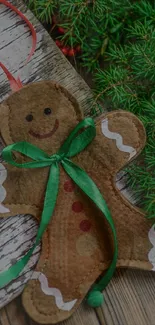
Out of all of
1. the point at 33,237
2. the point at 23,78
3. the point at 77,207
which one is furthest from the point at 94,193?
the point at 23,78

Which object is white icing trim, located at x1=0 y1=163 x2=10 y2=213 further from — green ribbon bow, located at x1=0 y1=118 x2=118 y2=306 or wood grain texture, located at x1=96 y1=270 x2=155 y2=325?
wood grain texture, located at x1=96 y1=270 x2=155 y2=325

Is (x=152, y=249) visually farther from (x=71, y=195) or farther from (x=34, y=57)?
(x=34, y=57)

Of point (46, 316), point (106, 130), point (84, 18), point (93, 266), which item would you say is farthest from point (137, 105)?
point (46, 316)

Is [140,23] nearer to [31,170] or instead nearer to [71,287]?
[31,170]

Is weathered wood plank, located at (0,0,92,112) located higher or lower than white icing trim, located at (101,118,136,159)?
higher

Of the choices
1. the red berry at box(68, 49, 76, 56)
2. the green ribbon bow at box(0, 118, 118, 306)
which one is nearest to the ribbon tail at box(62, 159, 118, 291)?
the green ribbon bow at box(0, 118, 118, 306)

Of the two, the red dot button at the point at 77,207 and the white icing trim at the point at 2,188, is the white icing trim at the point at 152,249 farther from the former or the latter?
the white icing trim at the point at 2,188
